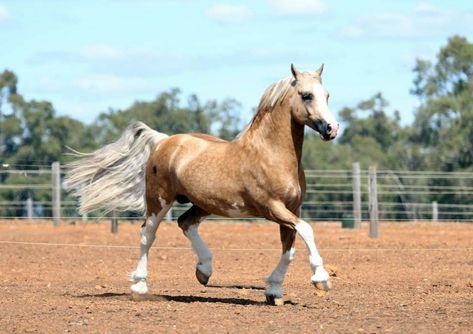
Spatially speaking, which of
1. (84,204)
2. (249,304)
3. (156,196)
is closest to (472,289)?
(249,304)

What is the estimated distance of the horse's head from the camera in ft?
30.2

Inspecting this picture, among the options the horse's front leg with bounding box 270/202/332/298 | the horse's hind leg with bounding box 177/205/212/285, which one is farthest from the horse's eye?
the horse's hind leg with bounding box 177/205/212/285

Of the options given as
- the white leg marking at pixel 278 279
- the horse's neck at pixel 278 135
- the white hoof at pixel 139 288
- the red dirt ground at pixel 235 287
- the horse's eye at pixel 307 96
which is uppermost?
the horse's eye at pixel 307 96

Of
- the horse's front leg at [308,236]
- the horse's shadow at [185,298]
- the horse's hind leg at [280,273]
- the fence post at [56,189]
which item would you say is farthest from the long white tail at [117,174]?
the fence post at [56,189]

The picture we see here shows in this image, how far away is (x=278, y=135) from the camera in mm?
9727

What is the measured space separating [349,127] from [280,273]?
58218mm

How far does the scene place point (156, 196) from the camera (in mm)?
10672

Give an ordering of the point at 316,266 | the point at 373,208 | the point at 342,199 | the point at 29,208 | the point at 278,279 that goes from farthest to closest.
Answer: the point at 342,199
the point at 29,208
the point at 373,208
the point at 278,279
the point at 316,266

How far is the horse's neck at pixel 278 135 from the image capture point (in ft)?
31.7

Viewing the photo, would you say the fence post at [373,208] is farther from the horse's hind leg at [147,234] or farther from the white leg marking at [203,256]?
the horse's hind leg at [147,234]

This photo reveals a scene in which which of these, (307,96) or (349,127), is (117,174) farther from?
(349,127)

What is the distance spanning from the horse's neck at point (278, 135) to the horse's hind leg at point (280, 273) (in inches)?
29.5

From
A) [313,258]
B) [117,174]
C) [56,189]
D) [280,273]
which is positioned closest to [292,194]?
[313,258]

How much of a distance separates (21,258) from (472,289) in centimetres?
759
